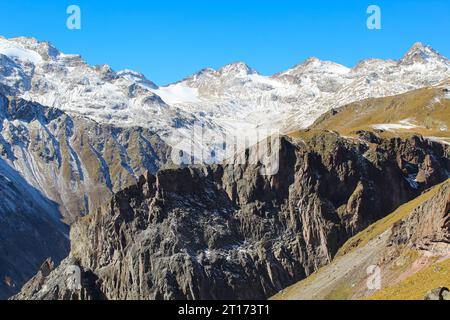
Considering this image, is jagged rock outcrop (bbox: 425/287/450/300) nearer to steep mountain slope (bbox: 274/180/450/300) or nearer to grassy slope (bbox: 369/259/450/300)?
grassy slope (bbox: 369/259/450/300)

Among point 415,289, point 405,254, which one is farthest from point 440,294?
point 405,254

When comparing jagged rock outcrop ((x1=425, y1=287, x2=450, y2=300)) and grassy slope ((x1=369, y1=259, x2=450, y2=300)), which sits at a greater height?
grassy slope ((x1=369, y1=259, x2=450, y2=300))

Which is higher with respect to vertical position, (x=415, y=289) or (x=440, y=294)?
(x=415, y=289)

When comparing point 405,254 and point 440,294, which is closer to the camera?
point 440,294

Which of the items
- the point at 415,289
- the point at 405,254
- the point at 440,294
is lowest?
the point at 440,294

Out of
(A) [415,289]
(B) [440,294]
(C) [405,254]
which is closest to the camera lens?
(B) [440,294]

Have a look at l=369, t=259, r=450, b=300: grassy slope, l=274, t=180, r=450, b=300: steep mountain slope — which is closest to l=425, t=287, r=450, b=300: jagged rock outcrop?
l=369, t=259, r=450, b=300: grassy slope

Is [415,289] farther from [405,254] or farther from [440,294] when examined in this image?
[405,254]

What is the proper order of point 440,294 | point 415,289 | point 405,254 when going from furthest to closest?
point 405,254
point 415,289
point 440,294

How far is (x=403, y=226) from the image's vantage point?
178875 millimetres
